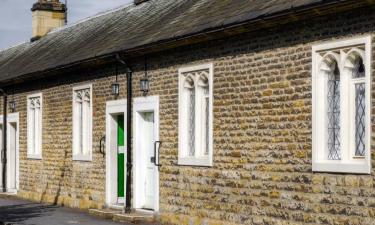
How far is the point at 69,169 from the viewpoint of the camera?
2162 cm

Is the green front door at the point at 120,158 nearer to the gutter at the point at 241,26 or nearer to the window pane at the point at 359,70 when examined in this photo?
the gutter at the point at 241,26

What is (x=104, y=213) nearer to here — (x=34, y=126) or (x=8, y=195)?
(x=34, y=126)

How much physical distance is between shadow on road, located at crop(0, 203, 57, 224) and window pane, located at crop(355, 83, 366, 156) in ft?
25.8

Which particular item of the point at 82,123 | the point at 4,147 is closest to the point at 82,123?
the point at 82,123

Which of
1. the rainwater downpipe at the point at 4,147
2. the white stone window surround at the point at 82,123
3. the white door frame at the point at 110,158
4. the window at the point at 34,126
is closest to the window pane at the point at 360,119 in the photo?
the white door frame at the point at 110,158

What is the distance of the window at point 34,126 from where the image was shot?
78.4ft

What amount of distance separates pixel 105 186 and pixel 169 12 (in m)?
4.23

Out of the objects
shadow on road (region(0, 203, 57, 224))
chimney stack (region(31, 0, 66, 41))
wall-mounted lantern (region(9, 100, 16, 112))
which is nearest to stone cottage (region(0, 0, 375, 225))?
shadow on road (region(0, 203, 57, 224))

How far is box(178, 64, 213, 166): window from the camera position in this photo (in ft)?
49.8

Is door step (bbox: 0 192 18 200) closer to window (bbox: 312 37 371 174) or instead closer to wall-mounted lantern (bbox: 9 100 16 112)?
wall-mounted lantern (bbox: 9 100 16 112)

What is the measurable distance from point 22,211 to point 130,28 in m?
5.03

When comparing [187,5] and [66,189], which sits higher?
[187,5]

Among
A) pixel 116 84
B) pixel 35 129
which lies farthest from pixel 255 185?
pixel 35 129

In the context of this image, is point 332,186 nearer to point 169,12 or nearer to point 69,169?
point 169,12
